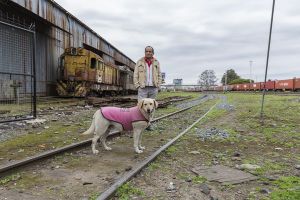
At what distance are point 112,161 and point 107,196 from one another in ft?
6.32

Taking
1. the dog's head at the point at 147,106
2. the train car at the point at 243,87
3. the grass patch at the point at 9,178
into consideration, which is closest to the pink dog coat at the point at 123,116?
the dog's head at the point at 147,106

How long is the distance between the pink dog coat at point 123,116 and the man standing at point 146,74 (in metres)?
2.28

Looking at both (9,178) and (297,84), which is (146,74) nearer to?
(9,178)

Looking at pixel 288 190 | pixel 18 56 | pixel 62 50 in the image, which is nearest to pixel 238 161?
pixel 288 190

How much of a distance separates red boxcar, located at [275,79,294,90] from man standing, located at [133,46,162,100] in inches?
1800

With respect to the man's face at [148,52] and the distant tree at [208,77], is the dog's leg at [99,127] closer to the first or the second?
the man's face at [148,52]

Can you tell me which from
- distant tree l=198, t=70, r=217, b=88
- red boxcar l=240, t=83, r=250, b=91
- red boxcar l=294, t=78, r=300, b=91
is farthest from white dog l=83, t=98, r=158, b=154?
distant tree l=198, t=70, r=217, b=88

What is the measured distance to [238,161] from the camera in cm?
577

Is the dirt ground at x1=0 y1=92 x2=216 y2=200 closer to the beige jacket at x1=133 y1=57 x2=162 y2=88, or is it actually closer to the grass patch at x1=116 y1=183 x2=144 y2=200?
the grass patch at x1=116 y1=183 x2=144 y2=200

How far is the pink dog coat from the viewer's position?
19.8 feet

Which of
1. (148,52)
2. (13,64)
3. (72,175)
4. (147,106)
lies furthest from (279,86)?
(72,175)

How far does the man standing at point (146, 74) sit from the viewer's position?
27.5 feet

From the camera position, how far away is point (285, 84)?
52312 millimetres

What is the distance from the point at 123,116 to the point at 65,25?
21.2 m
